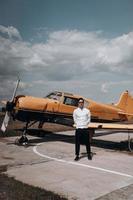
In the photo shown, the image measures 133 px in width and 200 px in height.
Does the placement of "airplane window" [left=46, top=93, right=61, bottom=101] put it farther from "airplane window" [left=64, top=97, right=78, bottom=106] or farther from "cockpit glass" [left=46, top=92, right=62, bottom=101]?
"airplane window" [left=64, top=97, right=78, bottom=106]

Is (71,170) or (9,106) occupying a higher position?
(9,106)

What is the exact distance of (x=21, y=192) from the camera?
6.11m

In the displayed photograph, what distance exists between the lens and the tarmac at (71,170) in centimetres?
657

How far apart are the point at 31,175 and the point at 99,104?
32.5 ft

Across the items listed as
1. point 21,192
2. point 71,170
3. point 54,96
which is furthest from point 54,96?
point 21,192

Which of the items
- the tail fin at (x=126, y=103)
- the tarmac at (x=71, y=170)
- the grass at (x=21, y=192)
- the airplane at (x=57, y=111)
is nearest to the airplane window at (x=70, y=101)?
the airplane at (x=57, y=111)

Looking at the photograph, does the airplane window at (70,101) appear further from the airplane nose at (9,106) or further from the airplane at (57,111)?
the airplane nose at (9,106)

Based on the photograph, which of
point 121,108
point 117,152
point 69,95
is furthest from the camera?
point 121,108

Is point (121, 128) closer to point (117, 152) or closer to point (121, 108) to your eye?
point (117, 152)

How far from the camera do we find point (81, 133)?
987cm

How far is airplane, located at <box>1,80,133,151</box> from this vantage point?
43.7 feet

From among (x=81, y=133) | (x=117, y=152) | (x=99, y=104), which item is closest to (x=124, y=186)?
(x=81, y=133)

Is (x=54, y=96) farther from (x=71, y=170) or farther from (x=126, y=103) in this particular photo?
(x=71, y=170)

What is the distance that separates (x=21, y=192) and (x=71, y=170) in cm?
249
